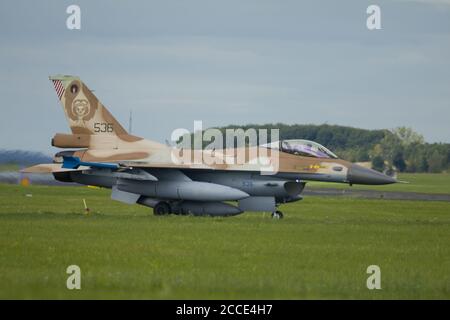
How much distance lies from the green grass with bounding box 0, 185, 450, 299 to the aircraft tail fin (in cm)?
401

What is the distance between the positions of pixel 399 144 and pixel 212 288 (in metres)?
62.2

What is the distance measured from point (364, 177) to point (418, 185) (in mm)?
38118

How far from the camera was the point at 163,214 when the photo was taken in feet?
82.5

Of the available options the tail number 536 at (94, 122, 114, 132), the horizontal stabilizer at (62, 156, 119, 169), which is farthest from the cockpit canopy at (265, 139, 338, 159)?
the tail number 536 at (94, 122, 114, 132)

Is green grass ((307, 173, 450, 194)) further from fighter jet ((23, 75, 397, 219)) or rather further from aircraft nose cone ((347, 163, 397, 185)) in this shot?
fighter jet ((23, 75, 397, 219))

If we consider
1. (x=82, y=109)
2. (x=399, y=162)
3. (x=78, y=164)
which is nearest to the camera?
(x=78, y=164)

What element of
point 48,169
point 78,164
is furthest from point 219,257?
point 48,169

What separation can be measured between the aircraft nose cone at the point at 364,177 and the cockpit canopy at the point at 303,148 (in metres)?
0.67

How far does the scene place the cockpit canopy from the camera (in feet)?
82.5

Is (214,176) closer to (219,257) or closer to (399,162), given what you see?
(219,257)

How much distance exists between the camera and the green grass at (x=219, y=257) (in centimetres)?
1143

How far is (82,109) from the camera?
87.0 feet
